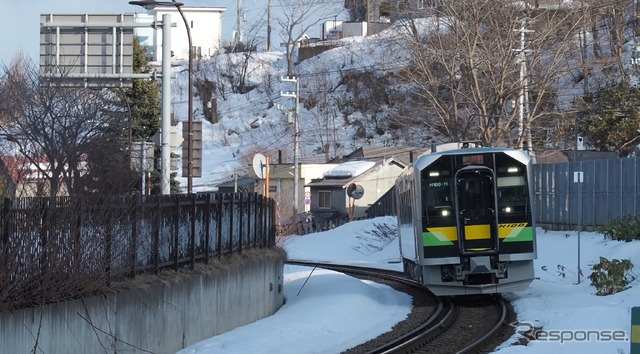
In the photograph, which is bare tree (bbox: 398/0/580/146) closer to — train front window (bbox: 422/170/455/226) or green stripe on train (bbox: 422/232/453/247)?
train front window (bbox: 422/170/455/226)

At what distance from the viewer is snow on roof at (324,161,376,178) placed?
198 feet

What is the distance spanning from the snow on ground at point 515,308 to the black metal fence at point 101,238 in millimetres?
1677

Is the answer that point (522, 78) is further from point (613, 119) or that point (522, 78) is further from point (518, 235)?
point (518, 235)

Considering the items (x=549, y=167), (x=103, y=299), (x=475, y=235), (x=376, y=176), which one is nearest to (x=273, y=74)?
(x=376, y=176)

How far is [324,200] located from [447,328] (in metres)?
44.7

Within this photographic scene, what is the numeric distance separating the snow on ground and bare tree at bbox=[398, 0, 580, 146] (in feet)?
34.0

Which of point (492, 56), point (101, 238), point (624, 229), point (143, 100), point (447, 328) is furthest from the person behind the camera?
point (143, 100)

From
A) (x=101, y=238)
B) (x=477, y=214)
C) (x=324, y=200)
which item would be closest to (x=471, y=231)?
(x=477, y=214)

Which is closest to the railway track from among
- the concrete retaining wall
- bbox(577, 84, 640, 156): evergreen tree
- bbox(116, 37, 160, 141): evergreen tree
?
the concrete retaining wall

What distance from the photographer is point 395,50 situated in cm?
4612

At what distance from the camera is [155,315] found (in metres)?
13.1

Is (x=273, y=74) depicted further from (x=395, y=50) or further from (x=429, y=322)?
(x=429, y=322)

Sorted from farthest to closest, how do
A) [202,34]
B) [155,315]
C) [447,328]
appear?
[202,34] → [447,328] → [155,315]

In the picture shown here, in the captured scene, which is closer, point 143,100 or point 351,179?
point 143,100
